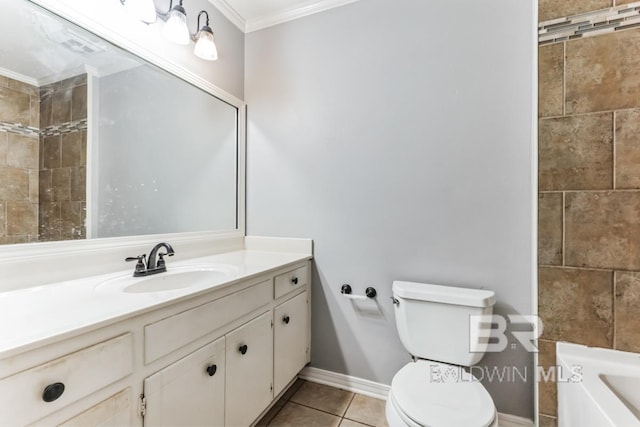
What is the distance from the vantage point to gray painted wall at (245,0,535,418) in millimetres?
1416

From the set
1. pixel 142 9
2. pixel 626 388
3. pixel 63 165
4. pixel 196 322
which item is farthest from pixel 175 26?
pixel 626 388

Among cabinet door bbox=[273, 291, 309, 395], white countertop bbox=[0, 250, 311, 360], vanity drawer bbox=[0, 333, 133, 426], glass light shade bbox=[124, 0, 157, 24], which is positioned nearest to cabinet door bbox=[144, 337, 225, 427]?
vanity drawer bbox=[0, 333, 133, 426]

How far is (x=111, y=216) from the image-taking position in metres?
1.36

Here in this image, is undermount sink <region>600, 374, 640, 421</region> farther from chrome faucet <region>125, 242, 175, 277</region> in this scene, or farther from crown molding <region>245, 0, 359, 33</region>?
crown molding <region>245, 0, 359, 33</region>

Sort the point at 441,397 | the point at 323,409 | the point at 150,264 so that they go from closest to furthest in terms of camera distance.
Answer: the point at 441,397 → the point at 150,264 → the point at 323,409

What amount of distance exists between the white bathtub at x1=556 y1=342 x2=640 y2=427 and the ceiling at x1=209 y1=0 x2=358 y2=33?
214 centimetres

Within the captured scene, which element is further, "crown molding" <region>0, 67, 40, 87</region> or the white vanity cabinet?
"crown molding" <region>0, 67, 40, 87</region>

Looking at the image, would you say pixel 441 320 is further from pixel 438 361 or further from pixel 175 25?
pixel 175 25

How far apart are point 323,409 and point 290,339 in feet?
1.40

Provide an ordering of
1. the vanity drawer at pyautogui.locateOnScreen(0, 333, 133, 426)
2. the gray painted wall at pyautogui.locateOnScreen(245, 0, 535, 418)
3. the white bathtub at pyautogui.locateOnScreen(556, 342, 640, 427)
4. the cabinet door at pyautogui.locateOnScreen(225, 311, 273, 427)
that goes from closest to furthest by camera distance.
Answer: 1. the vanity drawer at pyautogui.locateOnScreen(0, 333, 133, 426)
2. the white bathtub at pyautogui.locateOnScreen(556, 342, 640, 427)
3. the cabinet door at pyautogui.locateOnScreen(225, 311, 273, 427)
4. the gray painted wall at pyautogui.locateOnScreen(245, 0, 535, 418)

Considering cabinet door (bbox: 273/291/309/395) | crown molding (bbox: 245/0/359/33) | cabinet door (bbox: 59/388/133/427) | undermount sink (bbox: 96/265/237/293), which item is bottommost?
cabinet door (bbox: 273/291/309/395)

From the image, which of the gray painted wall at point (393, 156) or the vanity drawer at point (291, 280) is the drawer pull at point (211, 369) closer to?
the vanity drawer at point (291, 280)

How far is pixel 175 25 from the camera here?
145cm

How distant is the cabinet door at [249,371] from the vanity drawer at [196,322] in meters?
0.09
